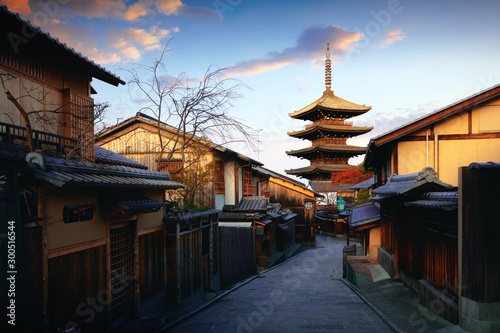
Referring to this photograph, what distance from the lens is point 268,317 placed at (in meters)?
8.55

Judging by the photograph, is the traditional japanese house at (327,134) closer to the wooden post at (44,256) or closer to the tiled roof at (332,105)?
the tiled roof at (332,105)

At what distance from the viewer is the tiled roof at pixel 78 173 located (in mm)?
4871

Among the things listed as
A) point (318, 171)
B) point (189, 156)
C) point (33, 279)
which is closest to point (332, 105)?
point (318, 171)

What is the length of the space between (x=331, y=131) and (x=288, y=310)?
33.1m

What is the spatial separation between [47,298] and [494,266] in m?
7.73

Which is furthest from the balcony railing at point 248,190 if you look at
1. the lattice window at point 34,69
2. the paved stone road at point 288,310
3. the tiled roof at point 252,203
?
the lattice window at point 34,69

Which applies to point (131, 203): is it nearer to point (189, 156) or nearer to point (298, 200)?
point (189, 156)

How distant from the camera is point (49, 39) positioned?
26.5 feet

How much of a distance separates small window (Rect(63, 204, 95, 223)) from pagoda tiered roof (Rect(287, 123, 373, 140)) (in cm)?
3528

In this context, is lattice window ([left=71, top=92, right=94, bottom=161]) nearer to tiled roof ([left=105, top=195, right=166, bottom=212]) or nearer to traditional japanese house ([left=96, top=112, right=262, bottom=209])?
tiled roof ([left=105, top=195, right=166, bottom=212])

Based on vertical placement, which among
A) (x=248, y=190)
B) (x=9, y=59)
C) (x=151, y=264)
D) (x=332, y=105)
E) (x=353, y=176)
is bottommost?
(x=151, y=264)

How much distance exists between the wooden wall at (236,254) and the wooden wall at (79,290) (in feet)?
22.6

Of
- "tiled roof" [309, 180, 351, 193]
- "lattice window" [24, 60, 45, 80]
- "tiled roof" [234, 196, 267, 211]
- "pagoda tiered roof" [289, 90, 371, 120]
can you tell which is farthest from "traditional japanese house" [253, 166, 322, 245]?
"lattice window" [24, 60, 45, 80]

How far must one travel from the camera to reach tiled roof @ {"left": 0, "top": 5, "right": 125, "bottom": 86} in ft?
22.4
